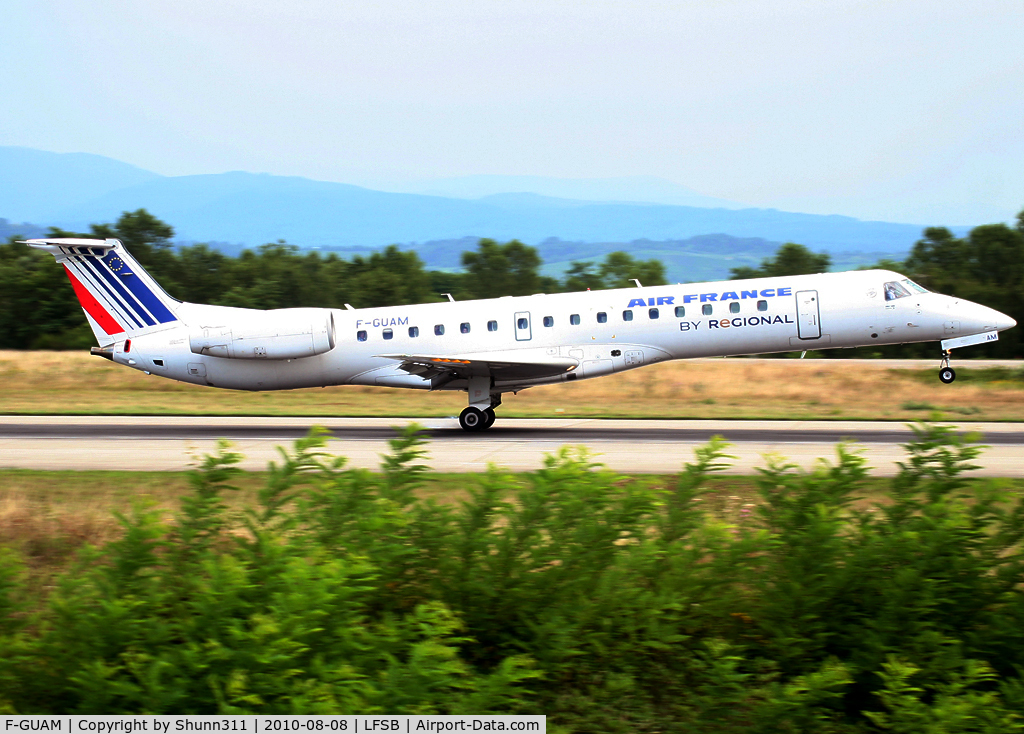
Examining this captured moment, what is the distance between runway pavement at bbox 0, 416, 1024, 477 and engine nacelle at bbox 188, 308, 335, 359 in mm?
1955

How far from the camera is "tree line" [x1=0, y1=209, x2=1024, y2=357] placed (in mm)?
46062

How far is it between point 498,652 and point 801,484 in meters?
3.40

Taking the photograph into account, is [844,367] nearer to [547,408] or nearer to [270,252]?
[547,408]

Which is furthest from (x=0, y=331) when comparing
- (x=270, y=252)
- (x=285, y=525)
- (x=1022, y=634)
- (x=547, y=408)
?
(x=1022, y=634)

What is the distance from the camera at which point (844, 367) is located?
3509 centimetres

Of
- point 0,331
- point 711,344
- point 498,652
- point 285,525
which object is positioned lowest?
point 498,652

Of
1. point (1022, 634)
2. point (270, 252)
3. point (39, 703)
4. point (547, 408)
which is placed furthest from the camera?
point (270, 252)

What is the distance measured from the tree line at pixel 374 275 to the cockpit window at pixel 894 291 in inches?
941

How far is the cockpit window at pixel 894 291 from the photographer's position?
20672 mm

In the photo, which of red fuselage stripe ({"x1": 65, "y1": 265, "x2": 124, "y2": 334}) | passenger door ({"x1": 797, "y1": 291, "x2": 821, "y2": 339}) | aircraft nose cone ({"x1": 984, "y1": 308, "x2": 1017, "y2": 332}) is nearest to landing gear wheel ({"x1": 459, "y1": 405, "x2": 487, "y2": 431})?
passenger door ({"x1": 797, "y1": 291, "x2": 821, "y2": 339})

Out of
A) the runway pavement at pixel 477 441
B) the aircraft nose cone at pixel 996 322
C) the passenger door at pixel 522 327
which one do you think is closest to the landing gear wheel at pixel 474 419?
the runway pavement at pixel 477 441

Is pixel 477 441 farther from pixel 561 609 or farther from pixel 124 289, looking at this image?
pixel 561 609

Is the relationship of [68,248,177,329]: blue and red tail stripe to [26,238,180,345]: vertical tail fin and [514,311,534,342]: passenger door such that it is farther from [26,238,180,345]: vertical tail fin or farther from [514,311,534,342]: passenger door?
[514,311,534,342]: passenger door

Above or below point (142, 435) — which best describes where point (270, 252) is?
above
